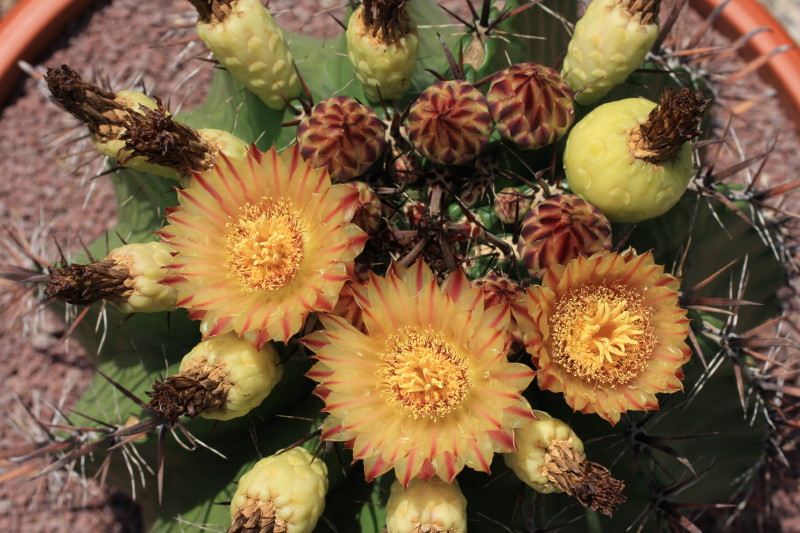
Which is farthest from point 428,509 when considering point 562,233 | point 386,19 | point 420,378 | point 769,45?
point 769,45

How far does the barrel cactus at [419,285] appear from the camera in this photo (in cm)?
117

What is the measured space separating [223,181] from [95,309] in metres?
0.73

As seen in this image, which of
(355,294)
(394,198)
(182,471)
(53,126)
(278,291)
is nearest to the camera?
(355,294)

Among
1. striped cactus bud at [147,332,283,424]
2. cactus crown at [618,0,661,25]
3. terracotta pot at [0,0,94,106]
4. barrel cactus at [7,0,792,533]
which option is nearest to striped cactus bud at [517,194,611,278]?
barrel cactus at [7,0,792,533]

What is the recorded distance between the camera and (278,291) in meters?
1.29

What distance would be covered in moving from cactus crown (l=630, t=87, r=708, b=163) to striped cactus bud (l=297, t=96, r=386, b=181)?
1.53 ft

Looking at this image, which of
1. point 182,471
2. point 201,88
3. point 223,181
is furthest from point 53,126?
point 223,181

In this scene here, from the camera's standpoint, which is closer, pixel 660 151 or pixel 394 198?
pixel 660 151

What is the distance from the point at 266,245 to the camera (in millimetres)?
1283

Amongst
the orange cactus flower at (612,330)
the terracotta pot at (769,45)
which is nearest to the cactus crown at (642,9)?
the orange cactus flower at (612,330)

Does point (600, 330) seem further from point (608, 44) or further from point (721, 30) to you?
point (721, 30)

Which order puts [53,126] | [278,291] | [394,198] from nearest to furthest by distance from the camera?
[278,291] < [394,198] < [53,126]

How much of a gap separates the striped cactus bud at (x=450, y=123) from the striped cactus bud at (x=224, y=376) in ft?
1.56

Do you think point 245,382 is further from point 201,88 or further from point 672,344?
point 201,88
